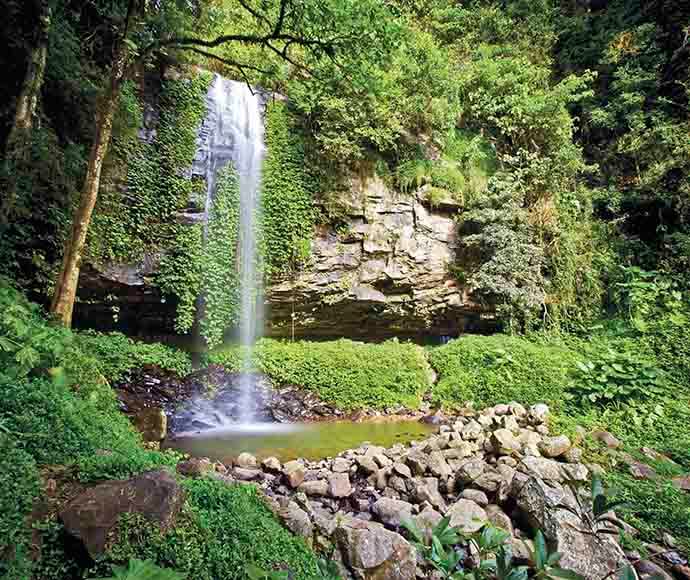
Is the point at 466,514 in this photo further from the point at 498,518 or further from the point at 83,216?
the point at 83,216

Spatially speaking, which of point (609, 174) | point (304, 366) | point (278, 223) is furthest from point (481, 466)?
point (609, 174)

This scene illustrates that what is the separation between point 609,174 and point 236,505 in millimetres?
11532

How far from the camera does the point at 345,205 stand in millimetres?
8109

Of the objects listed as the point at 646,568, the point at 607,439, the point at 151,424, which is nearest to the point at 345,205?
the point at 151,424

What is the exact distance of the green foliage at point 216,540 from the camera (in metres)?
1.66

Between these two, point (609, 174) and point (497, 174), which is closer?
point (497, 174)

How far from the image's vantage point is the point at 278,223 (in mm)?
7930

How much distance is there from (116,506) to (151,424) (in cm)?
359

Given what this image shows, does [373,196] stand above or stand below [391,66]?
below

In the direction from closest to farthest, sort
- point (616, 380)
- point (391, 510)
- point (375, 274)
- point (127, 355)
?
point (391, 510) < point (616, 380) < point (127, 355) < point (375, 274)

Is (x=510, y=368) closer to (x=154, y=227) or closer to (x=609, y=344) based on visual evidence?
(x=609, y=344)

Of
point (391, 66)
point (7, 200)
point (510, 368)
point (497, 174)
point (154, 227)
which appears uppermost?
point (391, 66)

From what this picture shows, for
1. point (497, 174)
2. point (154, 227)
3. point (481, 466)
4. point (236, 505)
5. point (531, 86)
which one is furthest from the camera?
point (531, 86)

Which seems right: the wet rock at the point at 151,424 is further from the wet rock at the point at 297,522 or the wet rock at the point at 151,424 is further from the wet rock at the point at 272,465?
the wet rock at the point at 297,522
